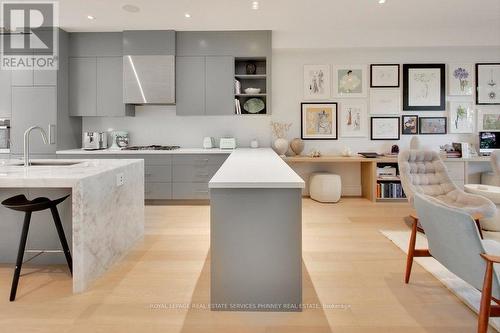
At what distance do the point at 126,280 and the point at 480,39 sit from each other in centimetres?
606

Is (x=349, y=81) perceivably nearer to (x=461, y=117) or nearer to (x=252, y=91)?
(x=252, y=91)

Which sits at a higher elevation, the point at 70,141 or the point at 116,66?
the point at 116,66

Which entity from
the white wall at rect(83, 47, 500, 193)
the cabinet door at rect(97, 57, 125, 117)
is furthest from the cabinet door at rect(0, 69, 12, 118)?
the cabinet door at rect(97, 57, 125, 117)

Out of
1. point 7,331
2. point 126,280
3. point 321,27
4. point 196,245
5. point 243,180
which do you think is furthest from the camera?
point 321,27

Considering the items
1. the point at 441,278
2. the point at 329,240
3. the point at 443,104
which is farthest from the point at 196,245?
the point at 443,104

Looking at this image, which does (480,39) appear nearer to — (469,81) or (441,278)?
(469,81)

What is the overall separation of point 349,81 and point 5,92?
17.8 feet

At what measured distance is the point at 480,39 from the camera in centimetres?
505

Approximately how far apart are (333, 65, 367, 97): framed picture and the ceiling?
0.46 m

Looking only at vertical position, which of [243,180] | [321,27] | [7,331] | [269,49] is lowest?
A: [7,331]

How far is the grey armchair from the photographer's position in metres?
1.53

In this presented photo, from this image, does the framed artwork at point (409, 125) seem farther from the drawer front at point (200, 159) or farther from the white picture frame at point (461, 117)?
the drawer front at point (200, 159)

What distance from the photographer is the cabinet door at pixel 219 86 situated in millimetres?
4965

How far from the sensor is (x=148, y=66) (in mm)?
4938
